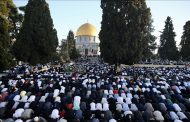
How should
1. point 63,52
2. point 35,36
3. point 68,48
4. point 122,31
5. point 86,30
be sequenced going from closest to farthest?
point 122,31 < point 35,36 < point 63,52 < point 68,48 < point 86,30

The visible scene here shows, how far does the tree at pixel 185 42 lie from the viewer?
215 feet

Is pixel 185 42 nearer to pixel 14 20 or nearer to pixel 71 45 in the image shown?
pixel 71 45

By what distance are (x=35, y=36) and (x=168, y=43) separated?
38.0 meters

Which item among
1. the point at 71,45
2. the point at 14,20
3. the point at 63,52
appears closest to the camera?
the point at 14,20

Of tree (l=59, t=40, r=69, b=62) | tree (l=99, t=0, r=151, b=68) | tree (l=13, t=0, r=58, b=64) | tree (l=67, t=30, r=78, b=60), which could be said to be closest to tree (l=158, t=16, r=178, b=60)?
tree (l=59, t=40, r=69, b=62)

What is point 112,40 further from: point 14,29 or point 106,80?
point 14,29

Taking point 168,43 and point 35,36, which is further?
point 168,43

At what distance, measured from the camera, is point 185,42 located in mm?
66688

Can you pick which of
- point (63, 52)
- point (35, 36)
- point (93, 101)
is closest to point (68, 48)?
point (63, 52)

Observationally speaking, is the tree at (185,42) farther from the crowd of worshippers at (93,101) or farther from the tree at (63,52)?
the crowd of worshippers at (93,101)

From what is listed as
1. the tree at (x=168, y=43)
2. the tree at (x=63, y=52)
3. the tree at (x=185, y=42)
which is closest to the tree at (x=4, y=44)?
the tree at (x=63, y=52)

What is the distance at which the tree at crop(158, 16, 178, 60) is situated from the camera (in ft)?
220

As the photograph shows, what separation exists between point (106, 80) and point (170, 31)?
4467 centimetres

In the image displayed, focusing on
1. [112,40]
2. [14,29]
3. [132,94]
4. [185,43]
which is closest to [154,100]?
[132,94]
